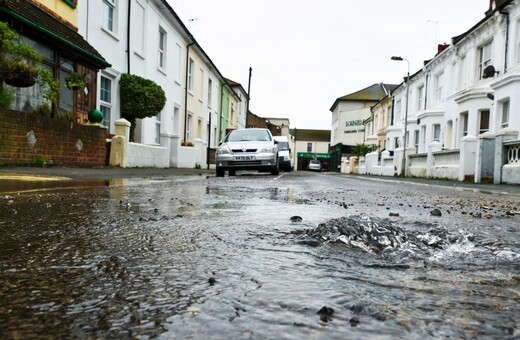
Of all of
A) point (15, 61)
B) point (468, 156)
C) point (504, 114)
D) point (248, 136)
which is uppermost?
point (504, 114)

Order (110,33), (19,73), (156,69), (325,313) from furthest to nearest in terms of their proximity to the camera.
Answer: (156,69), (110,33), (19,73), (325,313)

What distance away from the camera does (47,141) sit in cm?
970

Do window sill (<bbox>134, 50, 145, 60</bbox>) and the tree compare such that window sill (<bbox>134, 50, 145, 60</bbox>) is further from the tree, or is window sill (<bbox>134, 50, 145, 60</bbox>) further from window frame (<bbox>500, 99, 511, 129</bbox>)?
window frame (<bbox>500, 99, 511, 129</bbox>)

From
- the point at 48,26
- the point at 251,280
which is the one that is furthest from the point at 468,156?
the point at 251,280

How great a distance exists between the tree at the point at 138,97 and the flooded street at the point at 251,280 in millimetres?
13483

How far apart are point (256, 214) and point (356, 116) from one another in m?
60.2

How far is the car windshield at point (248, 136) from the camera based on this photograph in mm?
13836

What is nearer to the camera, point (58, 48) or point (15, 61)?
point (15, 61)

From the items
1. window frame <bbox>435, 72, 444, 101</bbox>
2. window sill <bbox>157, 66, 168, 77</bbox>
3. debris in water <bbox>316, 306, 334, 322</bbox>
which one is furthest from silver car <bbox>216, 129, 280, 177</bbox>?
window frame <bbox>435, 72, 444, 101</bbox>

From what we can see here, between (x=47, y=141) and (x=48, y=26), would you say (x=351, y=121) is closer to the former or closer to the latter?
(x=48, y=26)

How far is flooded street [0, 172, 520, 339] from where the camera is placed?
0.92 m

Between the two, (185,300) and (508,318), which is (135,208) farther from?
(508,318)

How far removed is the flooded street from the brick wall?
22.7 feet

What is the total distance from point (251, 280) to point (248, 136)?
1283 cm
